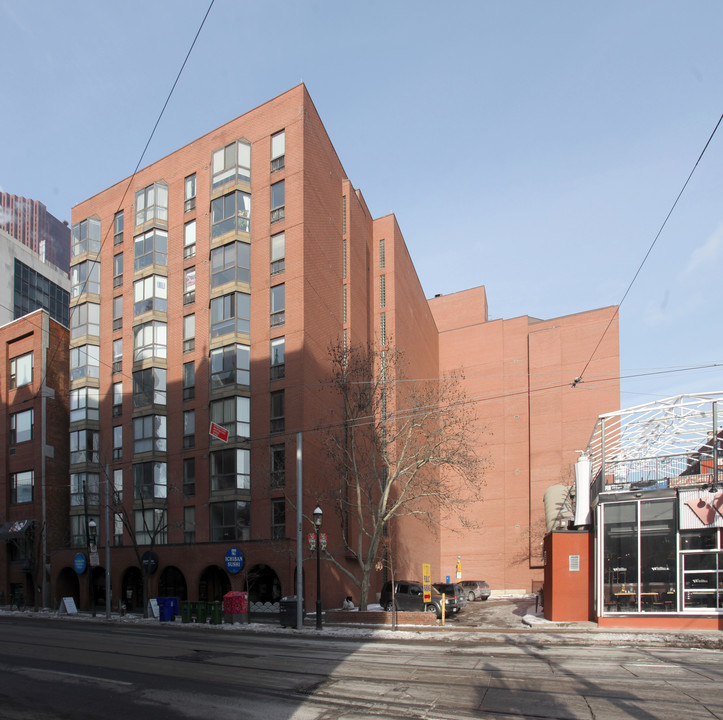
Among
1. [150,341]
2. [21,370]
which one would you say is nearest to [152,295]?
[150,341]

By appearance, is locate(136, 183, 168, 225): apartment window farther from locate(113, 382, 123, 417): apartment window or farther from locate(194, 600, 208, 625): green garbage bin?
locate(194, 600, 208, 625): green garbage bin

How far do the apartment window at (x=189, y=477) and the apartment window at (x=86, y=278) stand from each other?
13.9 meters

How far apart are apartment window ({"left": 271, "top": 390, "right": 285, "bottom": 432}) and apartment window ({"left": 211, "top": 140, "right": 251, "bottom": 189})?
12.6 meters

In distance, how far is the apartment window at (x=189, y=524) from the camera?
37094 millimetres

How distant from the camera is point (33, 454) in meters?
45.3

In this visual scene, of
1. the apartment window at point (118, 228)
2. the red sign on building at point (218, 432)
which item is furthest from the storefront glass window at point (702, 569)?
the apartment window at point (118, 228)

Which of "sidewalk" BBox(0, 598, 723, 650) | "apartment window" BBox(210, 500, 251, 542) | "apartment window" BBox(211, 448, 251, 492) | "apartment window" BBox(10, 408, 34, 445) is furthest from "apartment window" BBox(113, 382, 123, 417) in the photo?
"sidewalk" BBox(0, 598, 723, 650)

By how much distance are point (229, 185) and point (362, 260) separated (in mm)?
11641

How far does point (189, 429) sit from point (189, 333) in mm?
5635

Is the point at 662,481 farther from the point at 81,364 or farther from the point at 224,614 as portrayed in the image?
the point at 81,364

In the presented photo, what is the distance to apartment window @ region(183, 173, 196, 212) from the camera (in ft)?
135

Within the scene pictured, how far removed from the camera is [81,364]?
43875 mm

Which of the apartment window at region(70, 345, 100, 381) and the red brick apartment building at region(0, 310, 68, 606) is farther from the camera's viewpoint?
the apartment window at region(70, 345, 100, 381)

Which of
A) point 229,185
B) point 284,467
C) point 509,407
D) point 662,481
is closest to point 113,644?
point 284,467
